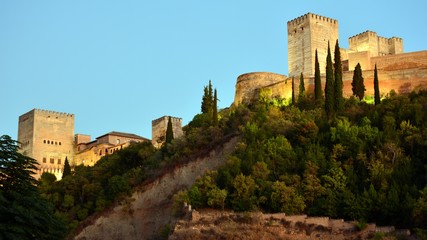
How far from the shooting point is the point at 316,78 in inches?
1694

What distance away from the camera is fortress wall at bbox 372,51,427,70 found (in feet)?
150

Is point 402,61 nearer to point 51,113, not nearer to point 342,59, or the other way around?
point 342,59

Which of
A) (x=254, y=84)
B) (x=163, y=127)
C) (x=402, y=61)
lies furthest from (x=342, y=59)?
(x=163, y=127)

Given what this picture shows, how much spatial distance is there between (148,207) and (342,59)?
18113mm

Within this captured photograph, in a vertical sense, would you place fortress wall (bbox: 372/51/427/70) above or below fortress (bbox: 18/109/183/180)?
above

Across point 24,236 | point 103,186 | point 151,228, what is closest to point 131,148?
point 103,186

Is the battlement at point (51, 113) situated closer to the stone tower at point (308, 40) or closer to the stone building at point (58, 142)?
the stone building at point (58, 142)

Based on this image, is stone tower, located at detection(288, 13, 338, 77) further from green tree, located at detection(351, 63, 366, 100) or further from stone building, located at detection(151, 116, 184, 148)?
stone building, located at detection(151, 116, 184, 148)

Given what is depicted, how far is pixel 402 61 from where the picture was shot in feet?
152

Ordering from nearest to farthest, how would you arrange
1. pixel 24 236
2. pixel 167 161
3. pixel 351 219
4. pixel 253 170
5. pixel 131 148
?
pixel 24 236, pixel 351 219, pixel 253 170, pixel 167 161, pixel 131 148

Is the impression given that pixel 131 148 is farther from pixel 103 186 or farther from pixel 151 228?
pixel 151 228

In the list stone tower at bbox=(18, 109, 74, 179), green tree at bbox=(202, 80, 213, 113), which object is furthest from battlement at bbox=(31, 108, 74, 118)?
green tree at bbox=(202, 80, 213, 113)

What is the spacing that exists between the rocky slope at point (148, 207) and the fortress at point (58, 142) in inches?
791

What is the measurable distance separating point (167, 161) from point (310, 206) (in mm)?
13785
